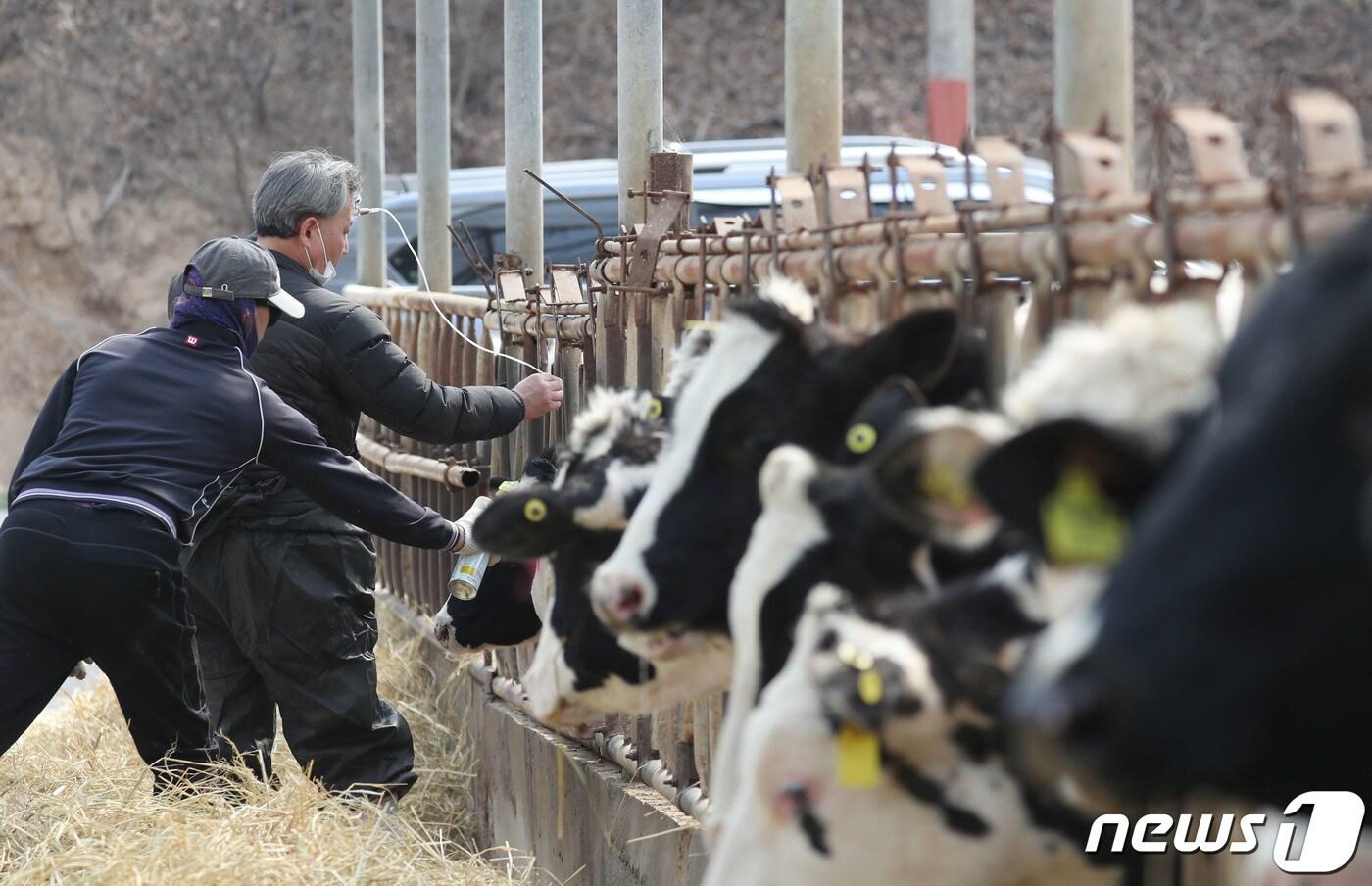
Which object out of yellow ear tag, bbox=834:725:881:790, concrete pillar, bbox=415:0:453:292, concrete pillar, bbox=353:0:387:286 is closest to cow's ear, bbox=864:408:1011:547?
yellow ear tag, bbox=834:725:881:790

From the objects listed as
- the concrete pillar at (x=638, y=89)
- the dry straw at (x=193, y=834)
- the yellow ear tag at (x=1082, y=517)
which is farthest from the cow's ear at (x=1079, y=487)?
the concrete pillar at (x=638, y=89)

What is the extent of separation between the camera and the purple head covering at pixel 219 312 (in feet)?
16.1

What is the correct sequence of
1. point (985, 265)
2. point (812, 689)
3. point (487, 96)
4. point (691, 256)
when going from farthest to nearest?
point (487, 96) < point (691, 256) < point (985, 265) < point (812, 689)

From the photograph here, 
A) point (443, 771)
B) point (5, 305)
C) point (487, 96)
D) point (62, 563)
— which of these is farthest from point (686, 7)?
point (62, 563)

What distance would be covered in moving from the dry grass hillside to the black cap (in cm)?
1467

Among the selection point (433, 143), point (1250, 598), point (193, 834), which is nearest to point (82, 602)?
point (193, 834)

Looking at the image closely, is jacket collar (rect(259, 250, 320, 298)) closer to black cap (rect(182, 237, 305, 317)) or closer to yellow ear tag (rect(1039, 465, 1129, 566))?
black cap (rect(182, 237, 305, 317))

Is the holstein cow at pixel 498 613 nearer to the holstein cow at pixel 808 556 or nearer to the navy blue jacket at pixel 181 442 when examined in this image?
the navy blue jacket at pixel 181 442

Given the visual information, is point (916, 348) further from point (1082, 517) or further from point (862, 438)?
point (1082, 517)

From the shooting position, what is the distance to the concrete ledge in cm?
457

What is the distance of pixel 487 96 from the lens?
67.6 feet

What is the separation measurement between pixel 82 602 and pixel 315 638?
0.93m

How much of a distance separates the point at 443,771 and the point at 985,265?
412 centimetres

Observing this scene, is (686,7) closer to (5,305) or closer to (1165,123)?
(5,305)
